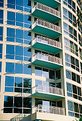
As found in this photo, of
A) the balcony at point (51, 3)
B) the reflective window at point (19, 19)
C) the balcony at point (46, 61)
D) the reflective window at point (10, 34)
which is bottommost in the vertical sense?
the balcony at point (46, 61)

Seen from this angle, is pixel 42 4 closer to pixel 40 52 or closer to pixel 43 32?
pixel 43 32

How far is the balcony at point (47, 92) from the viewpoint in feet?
106

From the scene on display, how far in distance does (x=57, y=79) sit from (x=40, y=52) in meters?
3.91

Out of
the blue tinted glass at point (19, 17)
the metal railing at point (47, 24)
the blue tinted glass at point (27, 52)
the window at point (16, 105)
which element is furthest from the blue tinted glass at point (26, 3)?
the window at point (16, 105)

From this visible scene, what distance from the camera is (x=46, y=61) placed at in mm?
34156

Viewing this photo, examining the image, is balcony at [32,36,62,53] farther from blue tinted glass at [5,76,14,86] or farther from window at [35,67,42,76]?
blue tinted glass at [5,76,14,86]

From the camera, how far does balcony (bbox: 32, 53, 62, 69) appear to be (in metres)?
34.1

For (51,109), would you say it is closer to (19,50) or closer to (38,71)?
(38,71)

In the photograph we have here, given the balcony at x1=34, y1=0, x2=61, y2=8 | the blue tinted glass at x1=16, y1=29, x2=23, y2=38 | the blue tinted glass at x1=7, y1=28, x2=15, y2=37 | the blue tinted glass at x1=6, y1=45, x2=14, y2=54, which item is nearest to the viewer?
the blue tinted glass at x1=6, y1=45, x2=14, y2=54

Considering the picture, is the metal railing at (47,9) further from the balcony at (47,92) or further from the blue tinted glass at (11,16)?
the balcony at (47,92)

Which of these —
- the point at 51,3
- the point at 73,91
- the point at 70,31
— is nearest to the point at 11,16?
the point at 51,3

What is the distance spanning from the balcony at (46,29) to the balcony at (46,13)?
1.19m

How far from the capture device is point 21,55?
3397 centimetres

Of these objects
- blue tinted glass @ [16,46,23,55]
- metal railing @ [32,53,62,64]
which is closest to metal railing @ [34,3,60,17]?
blue tinted glass @ [16,46,23,55]
